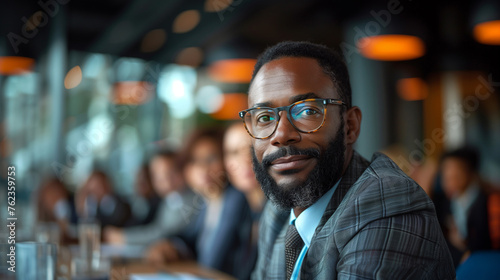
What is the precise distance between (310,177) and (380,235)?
0.73 ft

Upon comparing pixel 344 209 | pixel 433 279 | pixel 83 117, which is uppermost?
pixel 83 117

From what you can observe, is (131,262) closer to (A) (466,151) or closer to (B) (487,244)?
(B) (487,244)

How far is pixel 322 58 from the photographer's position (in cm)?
106

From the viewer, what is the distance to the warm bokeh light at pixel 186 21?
20.5ft

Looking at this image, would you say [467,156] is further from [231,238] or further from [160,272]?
[160,272]

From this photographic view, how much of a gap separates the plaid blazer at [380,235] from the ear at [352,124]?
111 millimetres

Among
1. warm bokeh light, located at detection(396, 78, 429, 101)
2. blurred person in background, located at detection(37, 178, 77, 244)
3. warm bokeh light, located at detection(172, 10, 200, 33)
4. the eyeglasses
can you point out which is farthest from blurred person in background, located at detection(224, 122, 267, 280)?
warm bokeh light, located at detection(396, 78, 429, 101)

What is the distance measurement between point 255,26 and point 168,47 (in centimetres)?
233

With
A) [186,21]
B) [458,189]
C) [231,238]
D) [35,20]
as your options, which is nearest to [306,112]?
[231,238]

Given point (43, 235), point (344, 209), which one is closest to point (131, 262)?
point (43, 235)

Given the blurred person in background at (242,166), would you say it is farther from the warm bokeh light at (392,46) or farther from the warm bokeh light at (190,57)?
the warm bokeh light at (190,57)

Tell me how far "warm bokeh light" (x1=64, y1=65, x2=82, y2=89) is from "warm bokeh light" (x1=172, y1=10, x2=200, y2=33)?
174 centimetres

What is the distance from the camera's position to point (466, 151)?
3.83m

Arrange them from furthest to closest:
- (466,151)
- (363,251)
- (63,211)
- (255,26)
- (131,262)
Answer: (255,26) < (63,211) < (466,151) < (131,262) < (363,251)
